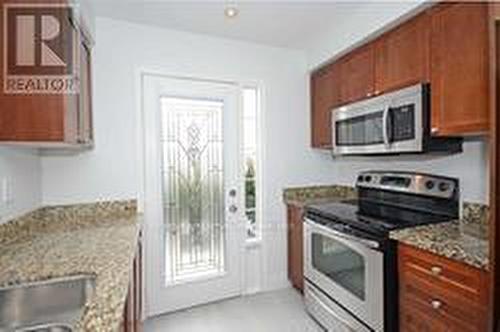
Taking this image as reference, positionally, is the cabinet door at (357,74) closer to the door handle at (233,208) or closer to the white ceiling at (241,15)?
the white ceiling at (241,15)

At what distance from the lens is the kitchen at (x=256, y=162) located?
58.1 inches

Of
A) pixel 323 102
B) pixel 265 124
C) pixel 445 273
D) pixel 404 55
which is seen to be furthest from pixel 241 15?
pixel 445 273

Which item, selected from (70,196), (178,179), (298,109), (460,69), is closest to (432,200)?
(460,69)

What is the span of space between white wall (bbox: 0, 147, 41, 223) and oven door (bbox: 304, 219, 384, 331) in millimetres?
2024

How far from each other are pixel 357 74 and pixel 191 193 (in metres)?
1.75

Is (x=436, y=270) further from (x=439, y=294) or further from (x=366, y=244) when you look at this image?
(x=366, y=244)

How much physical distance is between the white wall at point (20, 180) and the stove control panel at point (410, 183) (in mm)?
2582

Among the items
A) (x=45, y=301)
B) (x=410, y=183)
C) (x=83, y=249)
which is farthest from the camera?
(x=410, y=183)

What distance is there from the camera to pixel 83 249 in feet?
5.53

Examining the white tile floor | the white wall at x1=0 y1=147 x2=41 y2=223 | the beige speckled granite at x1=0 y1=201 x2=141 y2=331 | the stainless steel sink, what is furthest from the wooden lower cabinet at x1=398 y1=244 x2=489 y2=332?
the white wall at x1=0 y1=147 x2=41 y2=223

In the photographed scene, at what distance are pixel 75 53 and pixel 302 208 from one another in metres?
2.09

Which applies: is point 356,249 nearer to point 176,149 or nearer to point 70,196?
point 176,149

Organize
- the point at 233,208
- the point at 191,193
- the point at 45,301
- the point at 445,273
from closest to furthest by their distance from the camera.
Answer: the point at 45,301
the point at 445,273
the point at 191,193
the point at 233,208

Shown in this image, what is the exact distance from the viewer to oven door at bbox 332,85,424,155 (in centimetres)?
194
